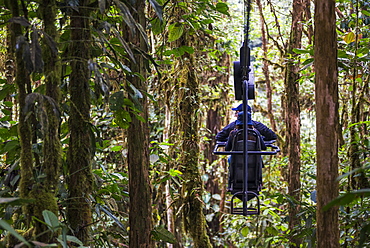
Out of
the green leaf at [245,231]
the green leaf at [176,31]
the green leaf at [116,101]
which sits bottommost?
the green leaf at [245,231]

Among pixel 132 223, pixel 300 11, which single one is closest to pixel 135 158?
pixel 132 223

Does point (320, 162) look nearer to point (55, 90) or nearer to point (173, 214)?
point (55, 90)

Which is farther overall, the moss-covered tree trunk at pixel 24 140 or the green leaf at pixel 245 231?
the green leaf at pixel 245 231

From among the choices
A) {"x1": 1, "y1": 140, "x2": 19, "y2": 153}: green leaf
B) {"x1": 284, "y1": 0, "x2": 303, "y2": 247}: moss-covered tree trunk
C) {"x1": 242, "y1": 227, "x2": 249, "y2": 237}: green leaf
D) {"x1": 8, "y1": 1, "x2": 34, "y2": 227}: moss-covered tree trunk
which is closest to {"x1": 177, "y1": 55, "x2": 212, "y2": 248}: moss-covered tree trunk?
→ {"x1": 242, "y1": 227, "x2": 249, "y2": 237}: green leaf

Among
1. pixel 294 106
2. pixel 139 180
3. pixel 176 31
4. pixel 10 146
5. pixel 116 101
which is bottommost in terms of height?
pixel 139 180

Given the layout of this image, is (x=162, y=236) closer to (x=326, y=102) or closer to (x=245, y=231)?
(x=326, y=102)

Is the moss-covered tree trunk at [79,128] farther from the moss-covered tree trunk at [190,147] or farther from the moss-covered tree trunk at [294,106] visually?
the moss-covered tree trunk at [294,106]

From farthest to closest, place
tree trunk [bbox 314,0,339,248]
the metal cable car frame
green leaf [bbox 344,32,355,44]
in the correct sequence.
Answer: green leaf [bbox 344,32,355,44]
the metal cable car frame
tree trunk [bbox 314,0,339,248]

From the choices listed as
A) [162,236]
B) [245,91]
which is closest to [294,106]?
[245,91]

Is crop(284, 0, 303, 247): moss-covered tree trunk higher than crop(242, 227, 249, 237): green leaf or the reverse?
higher

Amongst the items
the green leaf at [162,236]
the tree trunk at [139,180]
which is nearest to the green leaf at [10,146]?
the tree trunk at [139,180]

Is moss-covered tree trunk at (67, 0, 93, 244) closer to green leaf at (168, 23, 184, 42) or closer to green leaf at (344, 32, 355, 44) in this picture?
green leaf at (168, 23, 184, 42)

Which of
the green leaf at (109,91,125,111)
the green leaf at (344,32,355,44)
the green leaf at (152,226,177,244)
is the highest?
the green leaf at (344,32,355,44)

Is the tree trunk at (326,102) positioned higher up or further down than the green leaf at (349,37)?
further down
